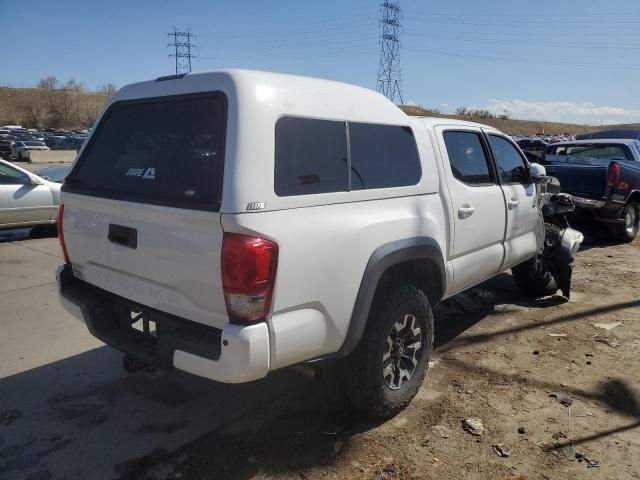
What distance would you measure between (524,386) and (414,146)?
2.00 metres

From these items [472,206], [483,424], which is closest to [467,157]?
[472,206]

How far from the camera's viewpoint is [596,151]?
1033 centimetres

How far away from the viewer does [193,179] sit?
2615 mm

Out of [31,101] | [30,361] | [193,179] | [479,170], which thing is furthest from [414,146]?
[31,101]

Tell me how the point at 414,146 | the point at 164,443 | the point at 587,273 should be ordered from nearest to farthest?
the point at 164,443, the point at 414,146, the point at 587,273

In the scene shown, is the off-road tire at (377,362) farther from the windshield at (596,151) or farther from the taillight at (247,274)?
the windshield at (596,151)

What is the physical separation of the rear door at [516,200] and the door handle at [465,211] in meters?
0.77

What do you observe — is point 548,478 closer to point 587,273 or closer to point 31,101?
point 587,273

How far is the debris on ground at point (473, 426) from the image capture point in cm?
325

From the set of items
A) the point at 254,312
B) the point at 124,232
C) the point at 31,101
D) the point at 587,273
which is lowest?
the point at 587,273

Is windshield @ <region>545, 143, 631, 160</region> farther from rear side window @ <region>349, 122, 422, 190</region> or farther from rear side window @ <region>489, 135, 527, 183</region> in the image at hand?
rear side window @ <region>349, 122, 422, 190</region>

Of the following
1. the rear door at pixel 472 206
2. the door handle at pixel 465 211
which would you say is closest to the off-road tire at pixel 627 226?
the rear door at pixel 472 206

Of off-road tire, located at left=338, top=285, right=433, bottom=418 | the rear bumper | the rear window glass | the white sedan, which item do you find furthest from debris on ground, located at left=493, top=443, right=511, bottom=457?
the white sedan

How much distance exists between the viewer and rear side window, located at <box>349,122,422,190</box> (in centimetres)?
305
